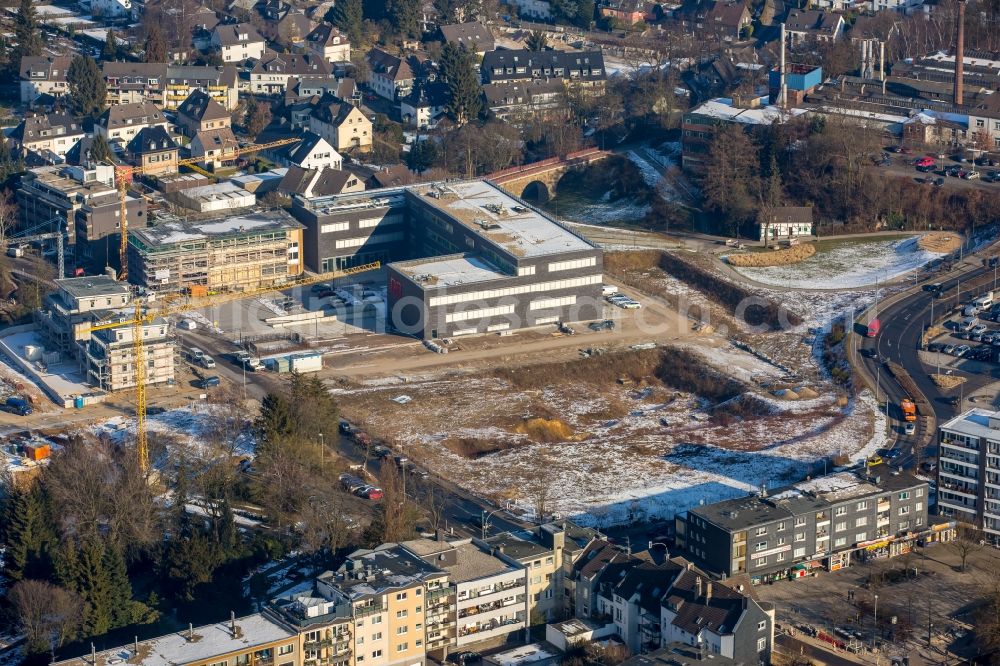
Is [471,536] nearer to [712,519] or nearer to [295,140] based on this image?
[712,519]

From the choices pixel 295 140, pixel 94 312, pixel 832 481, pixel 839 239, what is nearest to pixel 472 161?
pixel 295 140

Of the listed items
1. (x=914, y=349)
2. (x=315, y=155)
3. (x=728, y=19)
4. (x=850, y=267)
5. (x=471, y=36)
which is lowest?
(x=914, y=349)

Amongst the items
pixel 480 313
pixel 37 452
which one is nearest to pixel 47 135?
pixel 480 313

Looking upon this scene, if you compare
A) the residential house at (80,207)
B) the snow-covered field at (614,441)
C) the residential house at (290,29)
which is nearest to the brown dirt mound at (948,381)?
the snow-covered field at (614,441)

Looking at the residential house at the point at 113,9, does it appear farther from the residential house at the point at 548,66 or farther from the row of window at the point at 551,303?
the row of window at the point at 551,303

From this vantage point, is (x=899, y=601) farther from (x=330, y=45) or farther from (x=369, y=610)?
(x=330, y=45)

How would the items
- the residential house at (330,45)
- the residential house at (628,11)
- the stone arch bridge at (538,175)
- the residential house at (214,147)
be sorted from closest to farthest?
the stone arch bridge at (538,175) → the residential house at (214,147) → the residential house at (330,45) → the residential house at (628,11)
